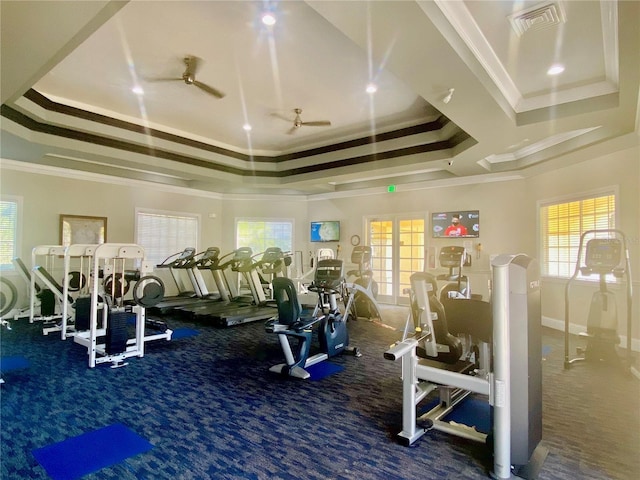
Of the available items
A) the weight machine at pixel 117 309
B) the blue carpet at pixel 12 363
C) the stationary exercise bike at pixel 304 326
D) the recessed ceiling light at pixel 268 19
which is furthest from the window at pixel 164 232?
the recessed ceiling light at pixel 268 19

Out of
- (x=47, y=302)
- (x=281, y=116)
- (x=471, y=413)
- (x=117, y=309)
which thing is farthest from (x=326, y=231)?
(x=471, y=413)

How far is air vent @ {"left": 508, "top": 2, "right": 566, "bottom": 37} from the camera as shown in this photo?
273 centimetres

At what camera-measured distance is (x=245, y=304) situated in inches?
Answer: 304

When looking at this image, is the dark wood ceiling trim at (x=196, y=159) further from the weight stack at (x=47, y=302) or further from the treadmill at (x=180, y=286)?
the weight stack at (x=47, y=302)

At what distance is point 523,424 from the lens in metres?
2.25

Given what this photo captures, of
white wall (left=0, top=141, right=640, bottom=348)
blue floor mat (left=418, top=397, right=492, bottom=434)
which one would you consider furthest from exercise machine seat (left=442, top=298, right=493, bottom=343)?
white wall (left=0, top=141, right=640, bottom=348)

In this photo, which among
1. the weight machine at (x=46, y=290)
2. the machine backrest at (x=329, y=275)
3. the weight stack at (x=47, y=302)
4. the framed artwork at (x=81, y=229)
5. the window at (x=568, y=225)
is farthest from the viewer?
the framed artwork at (x=81, y=229)

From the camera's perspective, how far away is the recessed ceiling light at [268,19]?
3.07m

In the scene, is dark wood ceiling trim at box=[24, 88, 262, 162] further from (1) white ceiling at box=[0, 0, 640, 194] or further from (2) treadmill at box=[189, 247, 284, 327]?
(2) treadmill at box=[189, 247, 284, 327]

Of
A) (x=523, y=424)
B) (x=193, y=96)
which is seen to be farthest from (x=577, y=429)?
(x=193, y=96)

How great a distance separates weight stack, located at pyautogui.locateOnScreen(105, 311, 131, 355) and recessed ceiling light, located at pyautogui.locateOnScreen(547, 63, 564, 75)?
553cm

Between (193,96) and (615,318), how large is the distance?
619 centimetres

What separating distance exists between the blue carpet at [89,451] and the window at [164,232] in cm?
588

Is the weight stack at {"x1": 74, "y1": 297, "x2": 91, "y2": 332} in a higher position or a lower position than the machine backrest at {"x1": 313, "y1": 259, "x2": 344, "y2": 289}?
lower
